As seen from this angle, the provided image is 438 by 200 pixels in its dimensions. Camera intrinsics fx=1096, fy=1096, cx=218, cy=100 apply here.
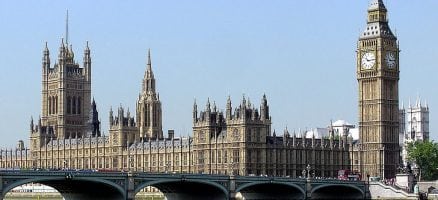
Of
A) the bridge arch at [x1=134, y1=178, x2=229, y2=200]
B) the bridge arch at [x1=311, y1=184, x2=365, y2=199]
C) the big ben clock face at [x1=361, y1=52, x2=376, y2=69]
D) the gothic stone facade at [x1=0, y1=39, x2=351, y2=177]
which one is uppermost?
the big ben clock face at [x1=361, y1=52, x2=376, y2=69]

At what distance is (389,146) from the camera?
145 m

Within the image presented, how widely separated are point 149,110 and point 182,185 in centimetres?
7003

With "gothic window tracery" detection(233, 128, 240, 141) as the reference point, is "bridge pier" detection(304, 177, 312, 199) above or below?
below

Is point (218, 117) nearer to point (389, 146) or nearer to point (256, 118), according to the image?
point (256, 118)

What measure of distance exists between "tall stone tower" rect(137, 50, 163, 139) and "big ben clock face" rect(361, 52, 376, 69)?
37.2 meters

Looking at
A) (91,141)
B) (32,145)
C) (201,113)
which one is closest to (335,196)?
(201,113)

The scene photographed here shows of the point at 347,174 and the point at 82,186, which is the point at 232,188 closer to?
the point at 82,186

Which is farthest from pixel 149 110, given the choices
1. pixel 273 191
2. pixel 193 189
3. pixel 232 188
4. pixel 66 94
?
pixel 232 188

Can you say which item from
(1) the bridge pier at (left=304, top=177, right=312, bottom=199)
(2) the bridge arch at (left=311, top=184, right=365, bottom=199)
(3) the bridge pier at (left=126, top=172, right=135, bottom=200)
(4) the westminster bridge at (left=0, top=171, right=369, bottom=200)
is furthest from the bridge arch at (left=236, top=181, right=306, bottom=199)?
(3) the bridge pier at (left=126, top=172, right=135, bottom=200)

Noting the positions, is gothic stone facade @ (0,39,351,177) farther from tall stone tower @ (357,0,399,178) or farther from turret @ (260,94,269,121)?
tall stone tower @ (357,0,399,178)

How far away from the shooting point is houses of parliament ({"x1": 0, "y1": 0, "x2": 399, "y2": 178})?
5384 inches

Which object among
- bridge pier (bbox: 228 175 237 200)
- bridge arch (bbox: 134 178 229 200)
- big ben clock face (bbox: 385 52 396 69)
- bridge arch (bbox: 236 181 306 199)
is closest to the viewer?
bridge arch (bbox: 134 178 229 200)

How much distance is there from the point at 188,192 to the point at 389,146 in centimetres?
4983

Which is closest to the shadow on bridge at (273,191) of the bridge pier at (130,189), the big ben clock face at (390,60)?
the bridge pier at (130,189)
